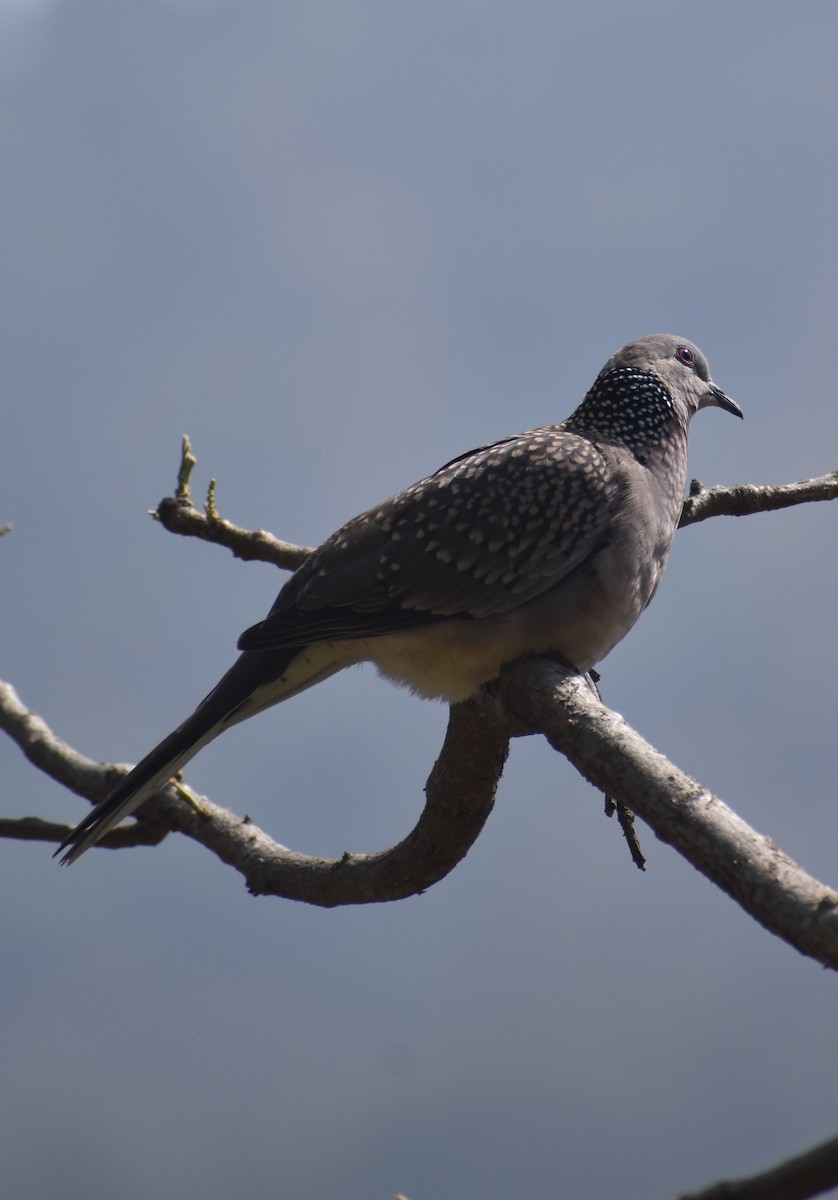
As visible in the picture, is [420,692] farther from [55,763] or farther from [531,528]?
[55,763]

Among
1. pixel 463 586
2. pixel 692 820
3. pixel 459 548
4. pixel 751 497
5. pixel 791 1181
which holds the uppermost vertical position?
pixel 751 497

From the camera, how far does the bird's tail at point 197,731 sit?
3791 mm

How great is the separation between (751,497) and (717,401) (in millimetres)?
714

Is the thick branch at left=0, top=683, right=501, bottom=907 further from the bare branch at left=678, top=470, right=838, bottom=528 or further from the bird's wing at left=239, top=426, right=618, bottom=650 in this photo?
the bare branch at left=678, top=470, right=838, bottom=528

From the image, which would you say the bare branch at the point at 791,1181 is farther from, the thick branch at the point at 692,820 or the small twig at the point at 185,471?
the small twig at the point at 185,471

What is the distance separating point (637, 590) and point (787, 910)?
7.36 ft

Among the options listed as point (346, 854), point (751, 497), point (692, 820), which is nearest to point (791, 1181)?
point (692, 820)

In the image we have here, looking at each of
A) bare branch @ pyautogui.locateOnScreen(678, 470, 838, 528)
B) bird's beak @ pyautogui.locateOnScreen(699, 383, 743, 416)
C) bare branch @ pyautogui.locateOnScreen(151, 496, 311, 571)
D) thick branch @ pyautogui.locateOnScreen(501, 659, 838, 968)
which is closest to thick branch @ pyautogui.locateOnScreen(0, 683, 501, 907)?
thick branch @ pyautogui.locateOnScreen(501, 659, 838, 968)

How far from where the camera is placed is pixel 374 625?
402 centimetres

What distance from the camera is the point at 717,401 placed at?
5.30m

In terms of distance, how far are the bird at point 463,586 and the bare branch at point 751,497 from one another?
433 mm

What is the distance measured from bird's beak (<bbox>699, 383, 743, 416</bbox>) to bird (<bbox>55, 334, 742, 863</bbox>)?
1.01m

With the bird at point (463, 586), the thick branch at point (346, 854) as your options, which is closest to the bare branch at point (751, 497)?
the bird at point (463, 586)

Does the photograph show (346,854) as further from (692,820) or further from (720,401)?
(720,401)
